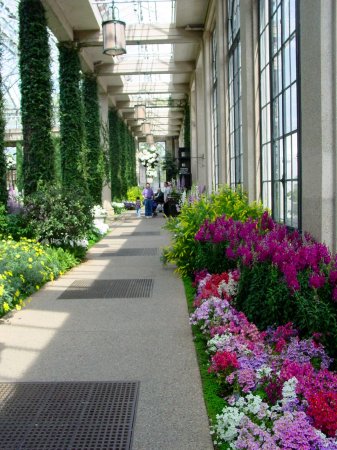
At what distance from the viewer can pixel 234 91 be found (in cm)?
1134

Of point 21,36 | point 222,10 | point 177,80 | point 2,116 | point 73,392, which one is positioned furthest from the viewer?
point 177,80

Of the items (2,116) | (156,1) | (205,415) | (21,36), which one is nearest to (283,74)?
(205,415)

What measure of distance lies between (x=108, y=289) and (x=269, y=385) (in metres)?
4.39

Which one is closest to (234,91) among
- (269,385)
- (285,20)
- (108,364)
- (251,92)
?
(251,92)

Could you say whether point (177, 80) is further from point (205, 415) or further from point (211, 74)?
point (205, 415)

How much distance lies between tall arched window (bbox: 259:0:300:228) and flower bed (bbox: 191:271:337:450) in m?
2.49

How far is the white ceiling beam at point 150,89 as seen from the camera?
2352 centimetres

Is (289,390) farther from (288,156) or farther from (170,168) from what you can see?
(170,168)

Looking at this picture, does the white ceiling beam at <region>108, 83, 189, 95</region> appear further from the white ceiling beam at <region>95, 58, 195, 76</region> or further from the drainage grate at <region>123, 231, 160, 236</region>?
the drainage grate at <region>123, 231, 160, 236</region>

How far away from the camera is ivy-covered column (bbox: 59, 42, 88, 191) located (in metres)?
14.6

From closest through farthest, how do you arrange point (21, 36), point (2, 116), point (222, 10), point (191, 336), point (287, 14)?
point (191, 336) < point (287, 14) < point (2, 116) < point (21, 36) < point (222, 10)

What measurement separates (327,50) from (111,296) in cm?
382

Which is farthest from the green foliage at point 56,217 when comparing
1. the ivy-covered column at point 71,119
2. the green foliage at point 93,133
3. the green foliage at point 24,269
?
the green foliage at point 93,133

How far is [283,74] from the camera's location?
6793mm
